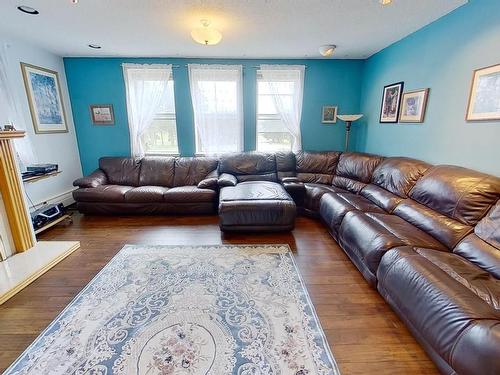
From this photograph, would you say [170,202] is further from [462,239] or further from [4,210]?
[462,239]

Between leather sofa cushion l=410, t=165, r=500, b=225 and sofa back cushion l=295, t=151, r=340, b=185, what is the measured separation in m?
1.72

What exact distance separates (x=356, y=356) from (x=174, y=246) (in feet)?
6.72

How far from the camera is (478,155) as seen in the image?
7.34 ft

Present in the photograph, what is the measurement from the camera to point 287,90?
4.35m

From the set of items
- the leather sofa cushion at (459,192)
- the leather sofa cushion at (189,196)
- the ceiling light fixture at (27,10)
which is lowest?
the leather sofa cushion at (189,196)

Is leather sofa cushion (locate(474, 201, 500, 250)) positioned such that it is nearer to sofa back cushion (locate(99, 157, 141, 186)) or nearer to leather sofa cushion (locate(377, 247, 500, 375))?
leather sofa cushion (locate(377, 247, 500, 375))

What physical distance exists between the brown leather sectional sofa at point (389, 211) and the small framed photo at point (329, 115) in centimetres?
73

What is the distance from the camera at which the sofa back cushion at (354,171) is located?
347 cm

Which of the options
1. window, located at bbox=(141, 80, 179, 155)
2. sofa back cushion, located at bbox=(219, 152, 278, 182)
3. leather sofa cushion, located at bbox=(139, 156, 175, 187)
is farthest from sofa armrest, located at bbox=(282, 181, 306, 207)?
window, located at bbox=(141, 80, 179, 155)

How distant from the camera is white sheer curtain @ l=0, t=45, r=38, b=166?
295cm

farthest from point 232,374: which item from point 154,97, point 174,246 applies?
point 154,97

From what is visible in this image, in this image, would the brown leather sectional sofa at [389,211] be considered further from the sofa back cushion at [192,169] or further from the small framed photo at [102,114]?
the small framed photo at [102,114]

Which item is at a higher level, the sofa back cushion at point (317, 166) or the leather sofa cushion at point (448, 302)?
the sofa back cushion at point (317, 166)

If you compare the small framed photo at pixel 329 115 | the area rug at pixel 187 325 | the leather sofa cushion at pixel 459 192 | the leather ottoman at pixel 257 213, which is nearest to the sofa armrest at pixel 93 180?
the area rug at pixel 187 325
